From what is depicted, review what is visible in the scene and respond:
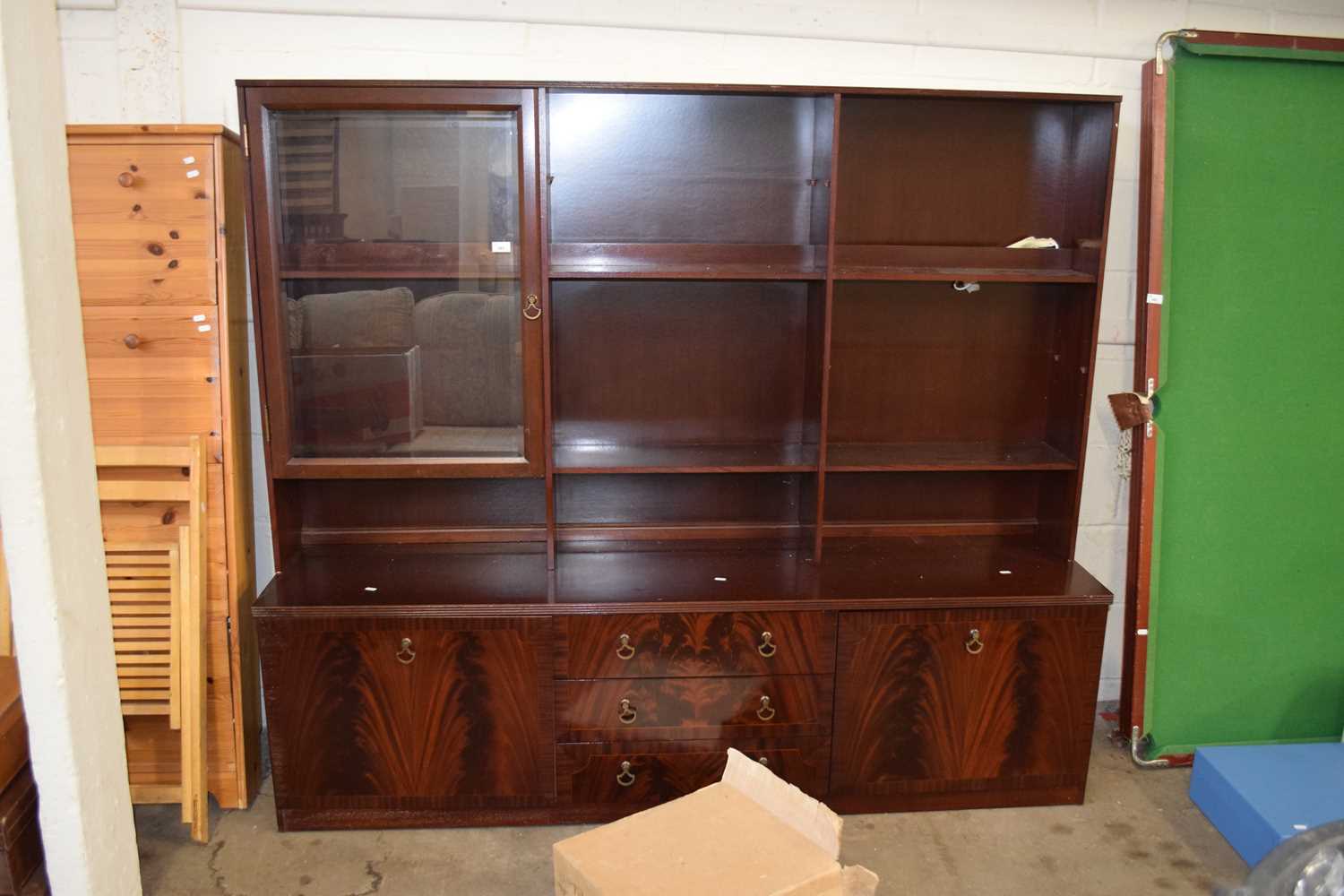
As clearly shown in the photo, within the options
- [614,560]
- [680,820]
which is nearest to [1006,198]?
[614,560]

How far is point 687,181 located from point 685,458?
0.72 metres

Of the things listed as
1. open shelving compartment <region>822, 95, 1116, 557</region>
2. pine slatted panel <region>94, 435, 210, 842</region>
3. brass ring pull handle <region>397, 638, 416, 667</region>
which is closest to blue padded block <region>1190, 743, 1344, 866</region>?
open shelving compartment <region>822, 95, 1116, 557</region>

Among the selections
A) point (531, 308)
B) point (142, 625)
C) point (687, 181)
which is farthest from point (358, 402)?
point (687, 181)

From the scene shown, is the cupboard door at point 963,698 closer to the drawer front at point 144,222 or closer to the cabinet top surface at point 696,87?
the cabinet top surface at point 696,87

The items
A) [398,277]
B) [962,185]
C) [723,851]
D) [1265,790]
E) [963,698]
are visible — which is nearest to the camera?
[723,851]

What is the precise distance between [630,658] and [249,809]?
43.1 inches

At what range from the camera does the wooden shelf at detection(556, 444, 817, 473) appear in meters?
2.55

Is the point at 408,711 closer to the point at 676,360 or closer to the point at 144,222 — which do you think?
the point at 676,360

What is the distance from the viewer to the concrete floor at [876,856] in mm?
2352

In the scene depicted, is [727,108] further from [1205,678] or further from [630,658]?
[1205,678]

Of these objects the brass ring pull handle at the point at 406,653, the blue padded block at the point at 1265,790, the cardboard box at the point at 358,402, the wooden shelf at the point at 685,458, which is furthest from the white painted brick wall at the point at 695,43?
the blue padded block at the point at 1265,790

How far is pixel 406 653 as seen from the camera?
7.97 ft

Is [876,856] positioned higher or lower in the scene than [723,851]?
lower

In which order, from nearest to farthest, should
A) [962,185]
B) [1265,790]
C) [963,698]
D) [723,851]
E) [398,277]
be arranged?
[723,851]
[1265,790]
[398,277]
[963,698]
[962,185]
